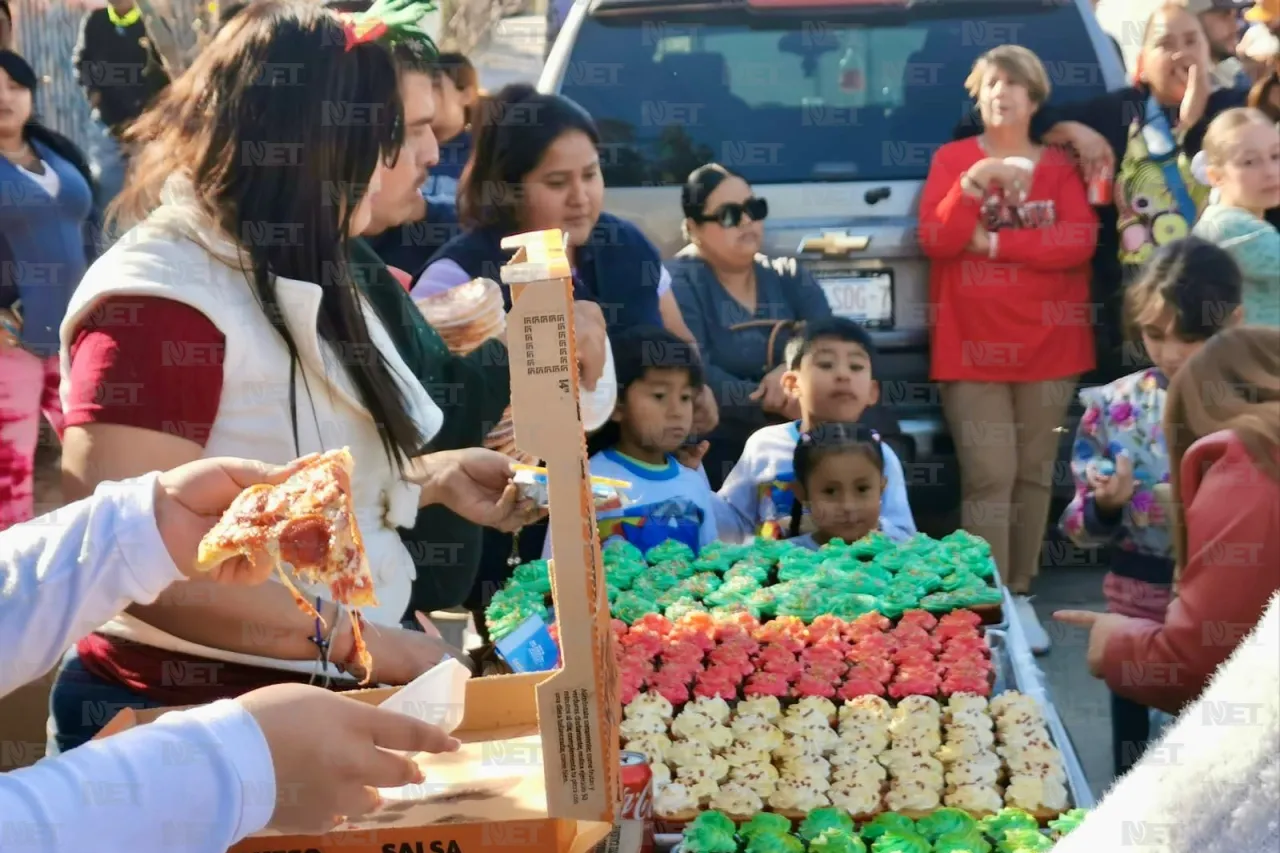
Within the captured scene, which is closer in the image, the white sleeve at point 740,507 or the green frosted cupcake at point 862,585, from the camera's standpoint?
the green frosted cupcake at point 862,585

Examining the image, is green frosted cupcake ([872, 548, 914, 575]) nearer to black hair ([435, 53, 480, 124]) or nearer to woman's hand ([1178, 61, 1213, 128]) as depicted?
black hair ([435, 53, 480, 124])

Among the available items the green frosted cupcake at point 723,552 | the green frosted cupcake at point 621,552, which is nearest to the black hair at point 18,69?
the green frosted cupcake at point 621,552

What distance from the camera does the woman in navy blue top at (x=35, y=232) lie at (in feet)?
14.7

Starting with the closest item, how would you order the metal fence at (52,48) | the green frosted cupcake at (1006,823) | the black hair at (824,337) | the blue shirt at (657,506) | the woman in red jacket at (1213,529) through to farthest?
the green frosted cupcake at (1006,823), the woman in red jacket at (1213,529), the blue shirt at (657,506), the black hair at (824,337), the metal fence at (52,48)

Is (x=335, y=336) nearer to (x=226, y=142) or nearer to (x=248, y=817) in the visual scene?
(x=226, y=142)

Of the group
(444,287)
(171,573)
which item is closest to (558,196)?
(444,287)

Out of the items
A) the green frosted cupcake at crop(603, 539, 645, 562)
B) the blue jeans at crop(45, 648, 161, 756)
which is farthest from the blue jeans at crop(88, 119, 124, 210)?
the blue jeans at crop(45, 648, 161, 756)

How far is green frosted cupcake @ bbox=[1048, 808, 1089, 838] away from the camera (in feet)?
7.12

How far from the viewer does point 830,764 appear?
247cm

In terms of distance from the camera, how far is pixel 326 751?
1461 millimetres

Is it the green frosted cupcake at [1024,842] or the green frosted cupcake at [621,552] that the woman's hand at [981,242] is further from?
the green frosted cupcake at [1024,842]

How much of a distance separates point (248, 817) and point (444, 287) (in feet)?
10.2

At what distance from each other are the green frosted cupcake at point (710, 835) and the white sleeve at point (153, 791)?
2.91ft

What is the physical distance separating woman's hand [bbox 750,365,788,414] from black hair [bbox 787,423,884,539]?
0.53 meters
